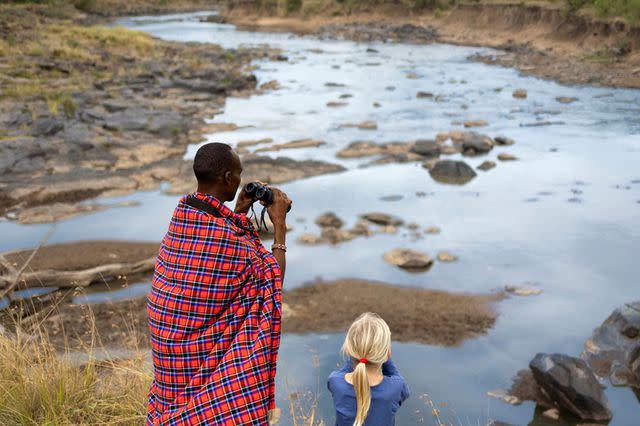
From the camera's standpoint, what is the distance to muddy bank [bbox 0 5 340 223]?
13.5 meters

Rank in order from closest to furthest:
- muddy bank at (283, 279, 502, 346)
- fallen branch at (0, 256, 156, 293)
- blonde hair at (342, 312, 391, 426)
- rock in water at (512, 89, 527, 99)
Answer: blonde hair at (342, 312, 391, 426) < muddy bank at (283, 279, 502, 346) < fallen branch at (0, 256, 156, 293) < rock in water at (512, 89, 527, 99)

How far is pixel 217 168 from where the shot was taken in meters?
2.53

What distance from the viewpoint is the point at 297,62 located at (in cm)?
3353

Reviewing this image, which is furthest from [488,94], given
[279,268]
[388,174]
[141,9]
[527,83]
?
[141,9]

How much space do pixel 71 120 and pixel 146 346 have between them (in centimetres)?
1265

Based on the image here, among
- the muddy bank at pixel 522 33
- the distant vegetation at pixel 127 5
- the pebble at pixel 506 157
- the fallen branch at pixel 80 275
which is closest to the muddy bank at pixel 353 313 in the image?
the fallen branch at pixel 80 275

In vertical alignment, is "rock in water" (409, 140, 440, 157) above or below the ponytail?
below

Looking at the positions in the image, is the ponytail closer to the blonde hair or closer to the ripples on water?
the blonde hair

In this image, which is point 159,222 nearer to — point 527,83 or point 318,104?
point 318,104

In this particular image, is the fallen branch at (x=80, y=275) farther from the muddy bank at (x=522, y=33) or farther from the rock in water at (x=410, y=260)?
the muddy bank at (x=522, y=33)

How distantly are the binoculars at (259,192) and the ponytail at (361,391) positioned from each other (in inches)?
29.7

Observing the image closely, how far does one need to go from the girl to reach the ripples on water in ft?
10.0

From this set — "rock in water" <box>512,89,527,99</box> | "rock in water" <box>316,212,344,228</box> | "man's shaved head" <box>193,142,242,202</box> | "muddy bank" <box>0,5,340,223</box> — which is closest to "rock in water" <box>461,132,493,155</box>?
"muddy bank" <box>0,5,340,223</box>

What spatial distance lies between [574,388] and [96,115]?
615 inches
